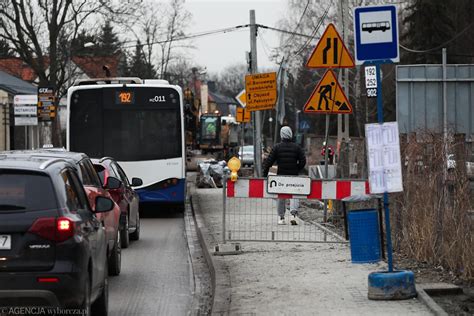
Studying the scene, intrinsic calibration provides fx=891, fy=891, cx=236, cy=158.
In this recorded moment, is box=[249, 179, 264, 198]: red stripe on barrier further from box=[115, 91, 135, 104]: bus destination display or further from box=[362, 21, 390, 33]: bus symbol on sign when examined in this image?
box=[115, 91, 135, 104]: bus destination display

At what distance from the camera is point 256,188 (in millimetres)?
12891

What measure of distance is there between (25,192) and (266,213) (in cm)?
847

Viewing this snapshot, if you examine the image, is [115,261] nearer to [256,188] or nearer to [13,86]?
[256,188]

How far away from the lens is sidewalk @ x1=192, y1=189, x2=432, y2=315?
8.33 metres

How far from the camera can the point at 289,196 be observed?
503 inches

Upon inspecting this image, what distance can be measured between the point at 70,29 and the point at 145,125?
3039cm

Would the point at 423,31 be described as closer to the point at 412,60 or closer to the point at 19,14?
the point at 412,60

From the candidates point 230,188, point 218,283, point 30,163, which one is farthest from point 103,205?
point 230,188

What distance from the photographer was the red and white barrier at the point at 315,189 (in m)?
12.7

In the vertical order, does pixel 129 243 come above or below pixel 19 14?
below

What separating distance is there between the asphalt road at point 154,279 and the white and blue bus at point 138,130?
377 cm

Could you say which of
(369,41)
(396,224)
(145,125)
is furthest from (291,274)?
(145,125)

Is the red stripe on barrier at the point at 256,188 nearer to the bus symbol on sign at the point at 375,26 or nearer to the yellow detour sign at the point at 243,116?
the bus symbol on sign at the point at 375,26

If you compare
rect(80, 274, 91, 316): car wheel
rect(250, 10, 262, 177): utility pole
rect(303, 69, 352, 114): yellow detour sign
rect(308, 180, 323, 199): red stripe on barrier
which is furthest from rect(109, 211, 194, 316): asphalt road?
rect(250, 10, 262, 177): utility pole
